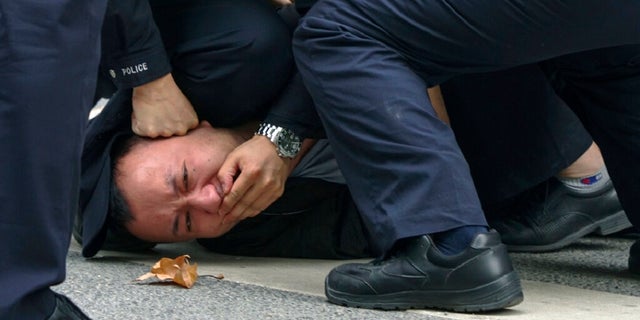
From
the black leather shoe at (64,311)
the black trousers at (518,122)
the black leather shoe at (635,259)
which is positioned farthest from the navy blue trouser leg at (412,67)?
the black leather shoe at (64,311)

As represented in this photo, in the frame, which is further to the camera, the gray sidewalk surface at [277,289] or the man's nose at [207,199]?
the man's nose at [207,199]

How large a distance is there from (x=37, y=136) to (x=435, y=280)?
41.3 inches

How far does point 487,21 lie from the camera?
241 centimetres

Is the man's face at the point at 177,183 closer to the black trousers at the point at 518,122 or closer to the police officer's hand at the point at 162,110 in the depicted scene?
the police officer's hand at the point at 162,110

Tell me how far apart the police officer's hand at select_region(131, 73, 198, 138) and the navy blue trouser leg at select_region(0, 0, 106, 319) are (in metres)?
1.28

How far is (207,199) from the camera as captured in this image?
116 inches

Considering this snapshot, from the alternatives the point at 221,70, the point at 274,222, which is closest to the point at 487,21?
the point at 221,70

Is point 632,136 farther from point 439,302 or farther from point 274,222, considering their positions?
point 274,222

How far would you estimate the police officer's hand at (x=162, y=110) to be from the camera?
2.93 metres

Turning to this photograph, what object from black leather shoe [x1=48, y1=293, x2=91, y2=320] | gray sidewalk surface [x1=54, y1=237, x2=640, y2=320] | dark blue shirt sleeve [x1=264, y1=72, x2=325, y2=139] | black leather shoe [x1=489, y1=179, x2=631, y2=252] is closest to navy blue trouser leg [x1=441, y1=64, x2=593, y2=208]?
black leather shoe [x1=489, y1=179, x2=631, y2=252]

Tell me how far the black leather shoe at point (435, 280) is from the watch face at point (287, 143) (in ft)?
1.79

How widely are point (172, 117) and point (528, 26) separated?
993 millimetres

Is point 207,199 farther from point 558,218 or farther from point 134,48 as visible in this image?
point 558,218

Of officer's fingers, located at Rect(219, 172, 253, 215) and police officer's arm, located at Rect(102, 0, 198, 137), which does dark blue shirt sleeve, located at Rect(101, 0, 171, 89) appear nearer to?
police officer's arm, located at Rect(102, 0, 198, 137)
